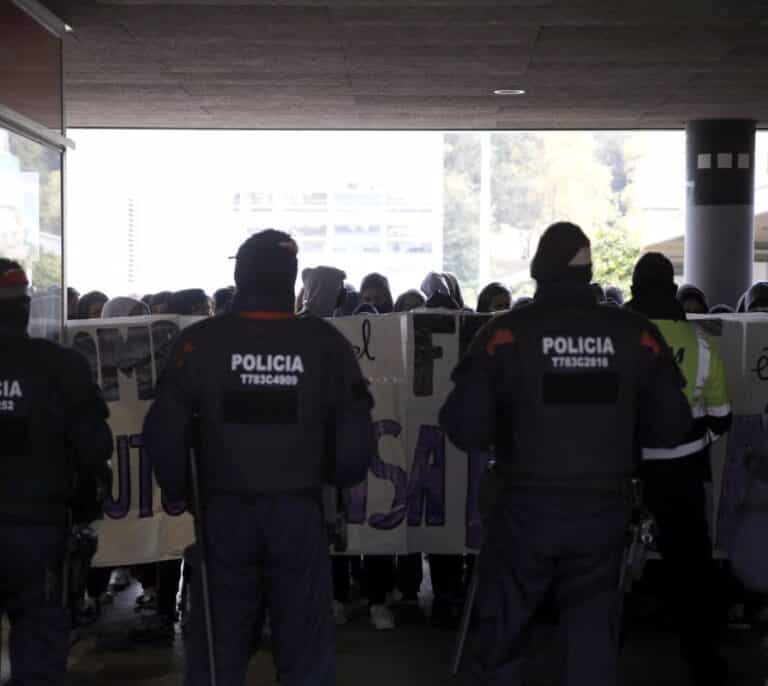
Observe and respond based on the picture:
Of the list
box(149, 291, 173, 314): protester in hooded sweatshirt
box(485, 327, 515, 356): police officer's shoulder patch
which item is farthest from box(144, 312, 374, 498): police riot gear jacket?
box(149, 291, 173, 314): protester in hooded sweatshirt

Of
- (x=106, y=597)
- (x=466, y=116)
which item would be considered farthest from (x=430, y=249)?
(x=106, y=597)

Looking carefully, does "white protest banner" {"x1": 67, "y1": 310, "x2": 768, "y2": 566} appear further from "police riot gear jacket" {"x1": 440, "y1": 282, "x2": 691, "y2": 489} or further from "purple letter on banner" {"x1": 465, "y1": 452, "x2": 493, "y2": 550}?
"police riot gear jacket" {"x1": 440, "y1": 282, "x2": 691, "y2": 489}

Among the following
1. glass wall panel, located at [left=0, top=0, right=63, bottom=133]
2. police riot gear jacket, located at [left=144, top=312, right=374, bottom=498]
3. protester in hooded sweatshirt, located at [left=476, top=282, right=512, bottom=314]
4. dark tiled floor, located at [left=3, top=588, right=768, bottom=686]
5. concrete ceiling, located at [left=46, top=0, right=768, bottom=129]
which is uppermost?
concrete ceiling, located at [left=46, top=0, right=768, bottom=129]

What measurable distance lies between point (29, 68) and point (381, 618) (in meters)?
4.00

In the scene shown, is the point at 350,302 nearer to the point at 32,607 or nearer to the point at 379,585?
the point at 379,585

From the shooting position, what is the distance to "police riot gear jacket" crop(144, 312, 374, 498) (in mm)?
4957

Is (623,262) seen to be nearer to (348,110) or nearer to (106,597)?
(348,110)

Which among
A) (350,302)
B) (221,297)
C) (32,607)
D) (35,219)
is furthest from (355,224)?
(32,607)

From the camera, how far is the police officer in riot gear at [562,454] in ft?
16.5

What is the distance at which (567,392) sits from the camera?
5.06 m

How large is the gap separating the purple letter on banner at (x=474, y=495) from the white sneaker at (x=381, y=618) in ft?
2.03

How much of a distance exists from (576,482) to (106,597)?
14.3 ft

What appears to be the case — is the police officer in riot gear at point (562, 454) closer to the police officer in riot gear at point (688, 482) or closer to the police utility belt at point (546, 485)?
the police utility belt at point (546, 485)

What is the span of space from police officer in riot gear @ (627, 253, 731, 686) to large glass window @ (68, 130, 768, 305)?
199 ft
